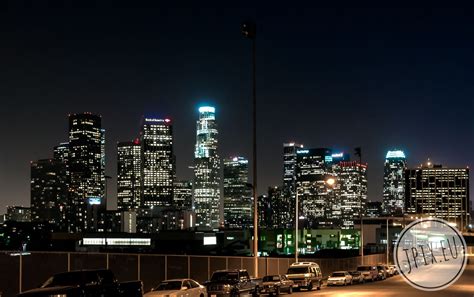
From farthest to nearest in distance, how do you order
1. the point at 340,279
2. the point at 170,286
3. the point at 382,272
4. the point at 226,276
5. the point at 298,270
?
the point at 382,272 < the point at 340,279 < the point at 298,270 < the point at 226,276 < the point at 170,286

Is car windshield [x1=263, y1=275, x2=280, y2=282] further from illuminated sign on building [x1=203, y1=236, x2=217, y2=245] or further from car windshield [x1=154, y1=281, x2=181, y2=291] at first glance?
illuminated sign on building [x1=203, y1=236, x2=217, y2=245]

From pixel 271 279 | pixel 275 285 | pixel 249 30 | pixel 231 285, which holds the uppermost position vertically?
pixel 249 30

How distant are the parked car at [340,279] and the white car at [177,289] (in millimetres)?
22772

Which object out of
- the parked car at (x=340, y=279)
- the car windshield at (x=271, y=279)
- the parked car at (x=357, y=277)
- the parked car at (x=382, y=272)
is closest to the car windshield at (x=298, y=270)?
the car windshield at (x=271, y=279)

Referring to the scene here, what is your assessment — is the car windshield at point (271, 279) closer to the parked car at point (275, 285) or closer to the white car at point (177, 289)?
the parked car at point (275, 285)

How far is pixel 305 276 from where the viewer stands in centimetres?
4762

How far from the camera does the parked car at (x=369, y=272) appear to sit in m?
59.7

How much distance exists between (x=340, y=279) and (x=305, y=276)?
284 inches

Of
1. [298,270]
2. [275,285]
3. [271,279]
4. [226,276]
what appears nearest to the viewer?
[226,276]

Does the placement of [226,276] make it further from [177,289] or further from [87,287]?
[87,287]

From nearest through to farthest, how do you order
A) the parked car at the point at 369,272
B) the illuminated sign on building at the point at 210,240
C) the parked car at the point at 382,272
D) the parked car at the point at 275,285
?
the parked car at the point at 275,285
the parked car at the point at 369,272
the parked car at the point at 382,272
the illuminated sign on building at the point at 210,240

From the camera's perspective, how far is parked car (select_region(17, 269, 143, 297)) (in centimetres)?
2155

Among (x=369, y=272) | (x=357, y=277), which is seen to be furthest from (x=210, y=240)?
(x=357, y=277)

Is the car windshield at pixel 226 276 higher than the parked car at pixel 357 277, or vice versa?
the car windshield at pixel 226 276
